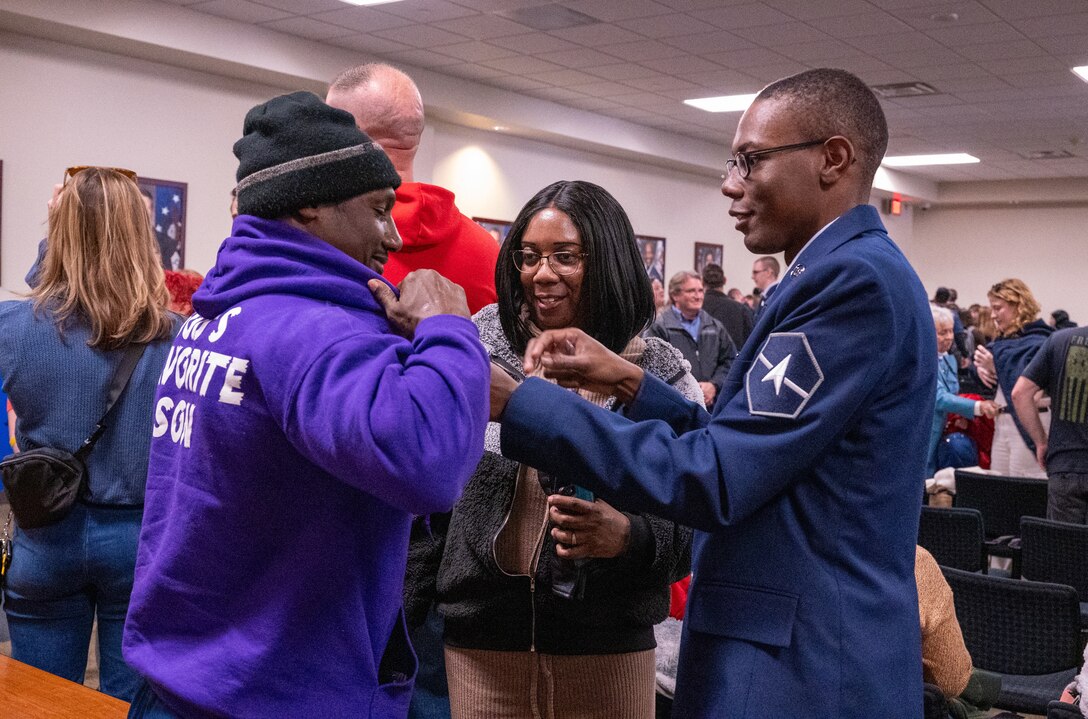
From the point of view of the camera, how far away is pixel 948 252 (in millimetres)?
18203

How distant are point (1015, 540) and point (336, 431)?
453 centimetres

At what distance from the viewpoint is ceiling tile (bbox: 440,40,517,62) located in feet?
28.3

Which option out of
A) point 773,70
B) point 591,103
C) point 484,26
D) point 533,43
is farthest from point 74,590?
point 591,103

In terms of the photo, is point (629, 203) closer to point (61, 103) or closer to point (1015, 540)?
point (61, 103)

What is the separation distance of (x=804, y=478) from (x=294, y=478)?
2.01ft

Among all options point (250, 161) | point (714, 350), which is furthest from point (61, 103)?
point (250, 161)

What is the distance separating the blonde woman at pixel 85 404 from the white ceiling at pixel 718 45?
5361mm

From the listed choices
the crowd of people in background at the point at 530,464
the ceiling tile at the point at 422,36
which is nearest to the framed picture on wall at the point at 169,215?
the ceiling tile at the point at 422,36

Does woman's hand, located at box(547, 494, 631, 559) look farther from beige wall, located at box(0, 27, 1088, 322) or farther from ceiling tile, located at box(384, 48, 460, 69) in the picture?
ceiling tile, located at box(384, 48, 460, 69)

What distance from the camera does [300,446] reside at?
1086 millimetres

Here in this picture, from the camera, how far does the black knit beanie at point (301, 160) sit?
3.95 ft

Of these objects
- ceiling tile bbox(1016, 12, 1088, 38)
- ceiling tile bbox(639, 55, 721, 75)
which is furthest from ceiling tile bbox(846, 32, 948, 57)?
ceiling tile bbox(639, 55, 721, 75)

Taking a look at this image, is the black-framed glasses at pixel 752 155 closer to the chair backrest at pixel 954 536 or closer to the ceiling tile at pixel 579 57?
the chair backrest at pixel 954 536

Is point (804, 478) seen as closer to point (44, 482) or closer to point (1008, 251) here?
point (44, 482)
